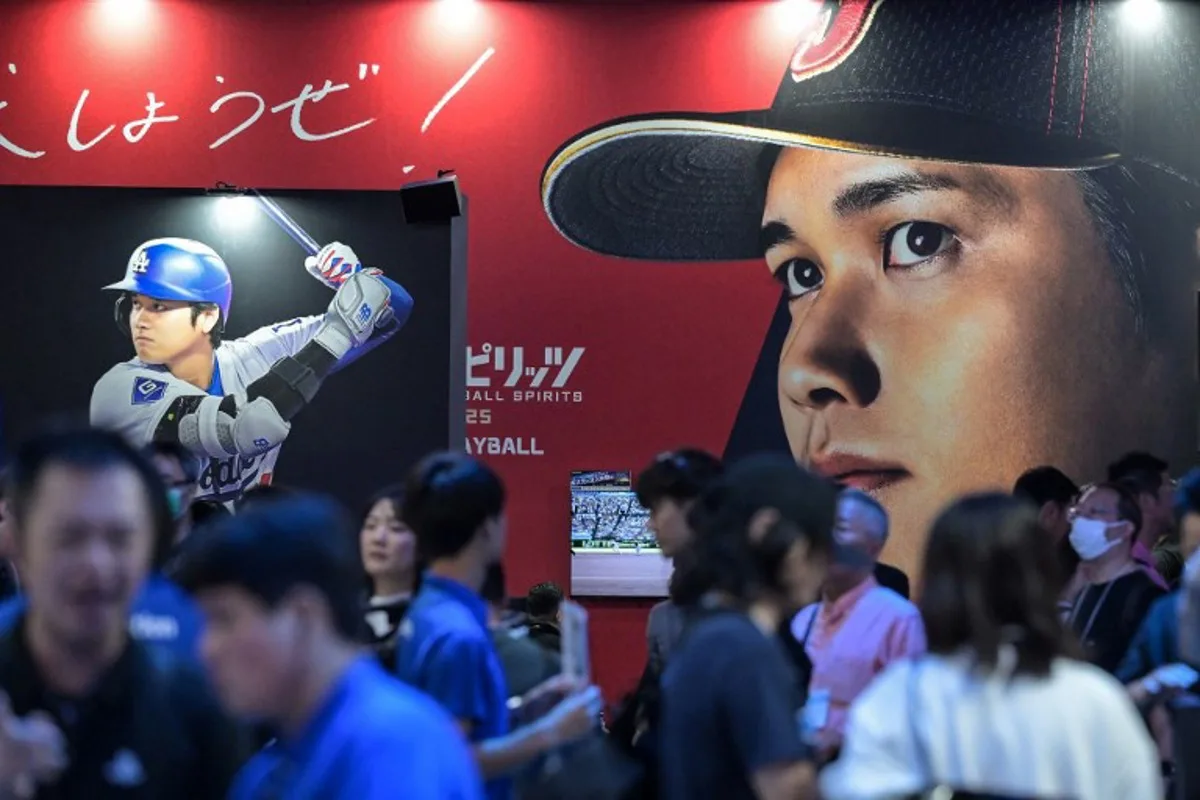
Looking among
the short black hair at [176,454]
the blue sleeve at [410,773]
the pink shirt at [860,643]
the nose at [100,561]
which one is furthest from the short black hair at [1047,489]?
the blue sleeve at [410,773]

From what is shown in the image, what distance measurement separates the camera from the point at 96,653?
1.70 m

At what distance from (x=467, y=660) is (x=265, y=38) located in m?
6.04

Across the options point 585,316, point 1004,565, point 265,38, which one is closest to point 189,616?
point 1004,565

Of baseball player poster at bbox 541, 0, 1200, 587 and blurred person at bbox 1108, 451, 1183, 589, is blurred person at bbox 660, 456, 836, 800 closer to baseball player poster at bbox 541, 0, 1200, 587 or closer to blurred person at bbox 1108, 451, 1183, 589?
blurred person at bbox 1108, 451, 1183, 589

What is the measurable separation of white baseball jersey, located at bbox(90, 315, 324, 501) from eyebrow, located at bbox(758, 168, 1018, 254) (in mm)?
3010

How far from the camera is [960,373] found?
7.57 meters

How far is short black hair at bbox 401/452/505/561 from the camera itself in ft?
8.58

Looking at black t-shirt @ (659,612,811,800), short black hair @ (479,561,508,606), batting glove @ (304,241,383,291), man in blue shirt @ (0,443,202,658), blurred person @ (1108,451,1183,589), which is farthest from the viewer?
batting glove @ (304,241,383,291)

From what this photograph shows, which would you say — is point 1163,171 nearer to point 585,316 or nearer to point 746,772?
point 585,316

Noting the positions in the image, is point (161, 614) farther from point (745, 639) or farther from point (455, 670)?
point (745, 639)

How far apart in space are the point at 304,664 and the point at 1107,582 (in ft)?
11.1

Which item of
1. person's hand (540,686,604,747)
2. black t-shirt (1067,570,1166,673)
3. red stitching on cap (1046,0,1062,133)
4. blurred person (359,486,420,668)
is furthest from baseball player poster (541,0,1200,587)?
person's hand (540,686,604,747)

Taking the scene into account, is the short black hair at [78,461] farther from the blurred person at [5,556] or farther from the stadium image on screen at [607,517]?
the stadium image on screen at [607,517]

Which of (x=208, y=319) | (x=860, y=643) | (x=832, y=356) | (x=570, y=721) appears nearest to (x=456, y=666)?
(x=570, y=721)
